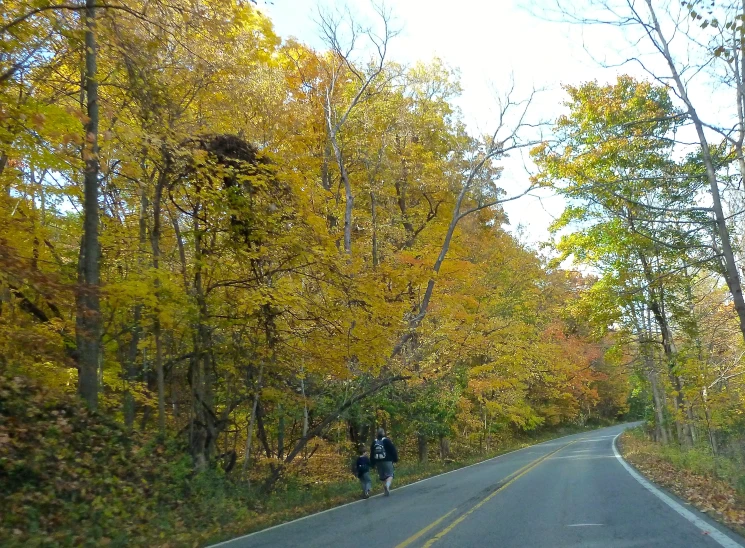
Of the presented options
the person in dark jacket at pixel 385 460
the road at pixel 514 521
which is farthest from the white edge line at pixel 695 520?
the person in dark jacket at pixel 385 460

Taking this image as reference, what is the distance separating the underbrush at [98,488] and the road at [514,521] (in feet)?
4.21

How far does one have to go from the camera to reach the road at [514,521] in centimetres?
758

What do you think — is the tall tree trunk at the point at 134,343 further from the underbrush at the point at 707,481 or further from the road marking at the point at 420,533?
the underbrush at the point at 707,481

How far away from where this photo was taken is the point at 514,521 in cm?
911

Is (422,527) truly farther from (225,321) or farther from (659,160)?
(659,160)

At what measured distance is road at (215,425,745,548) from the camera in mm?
7578

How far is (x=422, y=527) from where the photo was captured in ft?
29.0

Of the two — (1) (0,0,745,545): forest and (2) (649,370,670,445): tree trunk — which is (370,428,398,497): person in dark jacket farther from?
(2) (649,370,670,445): tree trunk

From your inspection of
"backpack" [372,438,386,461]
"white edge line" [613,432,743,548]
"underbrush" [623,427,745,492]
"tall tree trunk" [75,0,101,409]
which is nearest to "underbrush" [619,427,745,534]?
"underbrush" [623,427,745,492]

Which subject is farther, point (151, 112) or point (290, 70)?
point (290, 70)

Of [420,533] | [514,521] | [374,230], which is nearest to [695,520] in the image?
[514,521]

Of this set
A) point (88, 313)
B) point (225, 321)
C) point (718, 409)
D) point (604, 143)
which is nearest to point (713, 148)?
point (604, 143)

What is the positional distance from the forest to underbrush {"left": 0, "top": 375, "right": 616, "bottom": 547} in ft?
0.16

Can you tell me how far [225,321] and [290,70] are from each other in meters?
11.4
